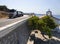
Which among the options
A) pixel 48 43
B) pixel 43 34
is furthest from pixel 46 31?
pixel 48 43

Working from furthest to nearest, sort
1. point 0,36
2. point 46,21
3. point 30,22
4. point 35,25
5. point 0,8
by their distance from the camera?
1. point 0,8
2. point 46,21
3. point 35,25
4. point 30,22
5. point 0,36

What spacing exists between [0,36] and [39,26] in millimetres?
35708

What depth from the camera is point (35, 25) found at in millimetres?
45875

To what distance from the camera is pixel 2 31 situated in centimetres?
1352

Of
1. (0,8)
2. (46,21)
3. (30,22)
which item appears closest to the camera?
(30,22)

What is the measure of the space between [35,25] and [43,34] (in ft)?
14.6

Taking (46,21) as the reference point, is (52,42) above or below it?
below

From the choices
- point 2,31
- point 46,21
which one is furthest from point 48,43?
point 2,31

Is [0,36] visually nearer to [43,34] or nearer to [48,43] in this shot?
[48,43]

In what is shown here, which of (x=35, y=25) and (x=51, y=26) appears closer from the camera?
(x=35, y=25)

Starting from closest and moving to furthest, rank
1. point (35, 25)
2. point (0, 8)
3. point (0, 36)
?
point (0, 36), point (35, 25), point (0, 8)

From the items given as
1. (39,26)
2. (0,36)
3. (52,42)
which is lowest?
(52,42)

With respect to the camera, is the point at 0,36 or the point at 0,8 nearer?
the point at 0,36

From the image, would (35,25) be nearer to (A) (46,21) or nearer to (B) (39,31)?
(B) (39,31)
